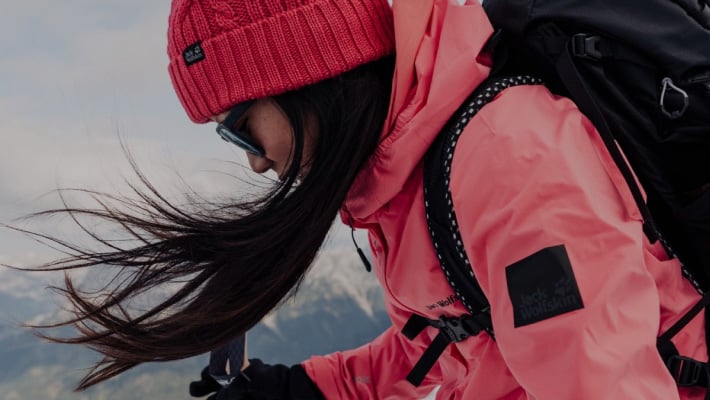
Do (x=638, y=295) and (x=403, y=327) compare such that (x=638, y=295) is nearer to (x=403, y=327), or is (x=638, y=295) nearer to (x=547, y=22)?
(x=547, y=22)

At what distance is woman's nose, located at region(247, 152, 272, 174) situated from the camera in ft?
3.99

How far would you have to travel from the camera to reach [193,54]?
1.21 meters

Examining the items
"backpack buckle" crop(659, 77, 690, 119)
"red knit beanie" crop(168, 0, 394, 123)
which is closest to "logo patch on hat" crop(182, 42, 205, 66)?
"red knit beanie" crop(168, 0, 394, 123)

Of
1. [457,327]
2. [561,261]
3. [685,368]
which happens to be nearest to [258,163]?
[457,327]

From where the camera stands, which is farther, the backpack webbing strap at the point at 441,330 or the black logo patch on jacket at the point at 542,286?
the backpack webbing strap at the point at 441,330

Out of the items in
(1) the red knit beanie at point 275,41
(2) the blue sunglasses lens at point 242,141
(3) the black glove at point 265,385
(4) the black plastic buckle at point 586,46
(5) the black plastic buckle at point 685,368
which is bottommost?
(3) the black glove at point 265,385

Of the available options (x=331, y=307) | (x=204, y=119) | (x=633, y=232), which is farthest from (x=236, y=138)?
(x=331, y=307)

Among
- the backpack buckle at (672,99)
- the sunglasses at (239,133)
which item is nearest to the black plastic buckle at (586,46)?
the backpack buckle at (672,99)

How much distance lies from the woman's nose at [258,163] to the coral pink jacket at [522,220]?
20 centimetres

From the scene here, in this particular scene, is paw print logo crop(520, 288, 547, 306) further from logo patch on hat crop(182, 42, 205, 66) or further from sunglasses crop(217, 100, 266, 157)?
logo patch on hat crop(182, 42, 205, 66)

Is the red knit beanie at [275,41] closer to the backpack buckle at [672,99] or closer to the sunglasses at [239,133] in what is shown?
the sunglasses at [239,133]

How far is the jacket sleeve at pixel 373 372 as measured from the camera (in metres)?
1.88

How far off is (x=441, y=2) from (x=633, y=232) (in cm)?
60

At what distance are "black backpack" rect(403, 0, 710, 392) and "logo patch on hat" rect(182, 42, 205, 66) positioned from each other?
524 millimetres
